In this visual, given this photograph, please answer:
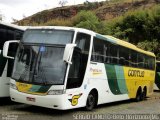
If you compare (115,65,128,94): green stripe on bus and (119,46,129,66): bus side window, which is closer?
(115,65,128,94): green stripe on bus

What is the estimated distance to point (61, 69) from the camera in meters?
13.8

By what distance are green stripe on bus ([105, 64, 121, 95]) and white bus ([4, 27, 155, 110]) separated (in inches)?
5.3

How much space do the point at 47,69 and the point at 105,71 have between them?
12.6 feet

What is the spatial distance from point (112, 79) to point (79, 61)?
→ 3.76m

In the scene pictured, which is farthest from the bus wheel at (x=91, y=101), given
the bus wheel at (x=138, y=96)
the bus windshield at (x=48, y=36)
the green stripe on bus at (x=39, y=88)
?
the bus wheel at (x=138, y=96)

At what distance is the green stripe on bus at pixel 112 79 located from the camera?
685 inches

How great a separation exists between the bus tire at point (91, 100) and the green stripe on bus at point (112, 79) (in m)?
1.50

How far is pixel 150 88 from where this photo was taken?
82.6 feet

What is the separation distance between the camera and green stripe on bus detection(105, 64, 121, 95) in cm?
1741

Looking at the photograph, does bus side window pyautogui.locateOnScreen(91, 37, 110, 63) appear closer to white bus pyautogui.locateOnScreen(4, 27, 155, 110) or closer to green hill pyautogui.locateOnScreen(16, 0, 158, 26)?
white bus pyautogui.locateOnScreen(4, 27, 155, 110)

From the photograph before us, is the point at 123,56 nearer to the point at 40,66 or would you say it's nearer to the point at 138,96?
the point at 138,96

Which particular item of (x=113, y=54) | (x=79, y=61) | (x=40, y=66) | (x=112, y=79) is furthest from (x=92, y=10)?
(x=40, y=66)

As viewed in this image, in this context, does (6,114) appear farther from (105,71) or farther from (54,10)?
(54,10)

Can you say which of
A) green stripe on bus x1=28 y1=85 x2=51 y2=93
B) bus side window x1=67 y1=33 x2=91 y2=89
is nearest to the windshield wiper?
green stripe on bus x1=28 y1=85 x2=51 y2=93
